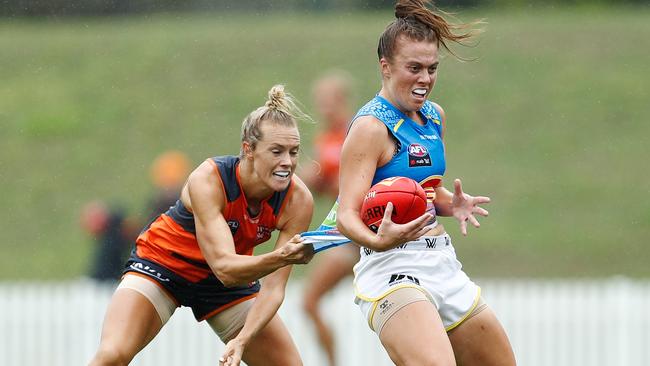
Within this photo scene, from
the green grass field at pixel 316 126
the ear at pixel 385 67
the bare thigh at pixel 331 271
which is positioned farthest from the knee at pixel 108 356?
the green grass field at pixel 316 126

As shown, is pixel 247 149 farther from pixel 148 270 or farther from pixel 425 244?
pixel 425 244

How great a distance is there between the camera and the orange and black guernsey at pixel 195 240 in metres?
6.03

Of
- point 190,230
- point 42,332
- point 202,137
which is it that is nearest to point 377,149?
point 190,230

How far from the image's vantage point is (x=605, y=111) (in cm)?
2011

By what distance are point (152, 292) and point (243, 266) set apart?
72 centimetres

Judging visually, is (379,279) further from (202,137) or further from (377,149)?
(202,137)

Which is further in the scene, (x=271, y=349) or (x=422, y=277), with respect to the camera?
(x=271, y=349)

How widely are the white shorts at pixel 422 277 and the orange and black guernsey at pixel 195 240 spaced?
0.65 m

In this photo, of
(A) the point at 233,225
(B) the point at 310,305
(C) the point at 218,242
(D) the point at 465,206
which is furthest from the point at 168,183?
(D) the point at 465,206

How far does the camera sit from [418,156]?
5.62 metres

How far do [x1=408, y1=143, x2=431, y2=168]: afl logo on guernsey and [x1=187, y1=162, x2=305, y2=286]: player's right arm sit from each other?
2.20 ft

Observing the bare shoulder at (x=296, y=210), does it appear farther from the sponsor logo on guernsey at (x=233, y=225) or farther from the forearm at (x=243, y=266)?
the forearm at (x=243, y=266)

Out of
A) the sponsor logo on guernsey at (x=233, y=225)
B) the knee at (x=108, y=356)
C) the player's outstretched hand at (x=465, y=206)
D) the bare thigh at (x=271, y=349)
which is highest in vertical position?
the player's outstretched hand at (x=465, y=206)

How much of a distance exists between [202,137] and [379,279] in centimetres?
1426
